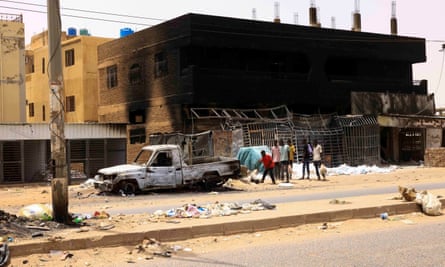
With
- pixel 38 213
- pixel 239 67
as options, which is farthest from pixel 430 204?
pixel 239 67

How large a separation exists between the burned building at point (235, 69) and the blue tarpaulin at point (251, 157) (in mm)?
5739

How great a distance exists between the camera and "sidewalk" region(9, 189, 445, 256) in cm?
906

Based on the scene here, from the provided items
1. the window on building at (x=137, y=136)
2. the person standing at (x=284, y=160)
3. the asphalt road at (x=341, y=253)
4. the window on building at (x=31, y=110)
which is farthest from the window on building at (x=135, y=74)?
the asphalt road at (x=341, y=253)

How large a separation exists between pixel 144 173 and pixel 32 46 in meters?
41.9

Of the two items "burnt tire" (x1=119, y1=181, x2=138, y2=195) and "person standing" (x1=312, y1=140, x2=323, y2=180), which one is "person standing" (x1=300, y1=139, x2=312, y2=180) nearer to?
"person standing" (x1=312, y1=140, x2=323, y2=180)

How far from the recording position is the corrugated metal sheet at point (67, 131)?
29.0m

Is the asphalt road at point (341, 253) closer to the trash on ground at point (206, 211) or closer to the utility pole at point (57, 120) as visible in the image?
the trash on ground at point (206, 211)

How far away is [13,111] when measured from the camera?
41.5 meters

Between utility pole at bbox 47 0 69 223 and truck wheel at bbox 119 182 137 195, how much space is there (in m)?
9.48

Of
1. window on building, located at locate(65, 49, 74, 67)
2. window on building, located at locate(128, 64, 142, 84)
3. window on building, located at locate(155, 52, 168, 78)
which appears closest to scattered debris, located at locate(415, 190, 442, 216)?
window on building, located at locate(155, 52, 168, 78)

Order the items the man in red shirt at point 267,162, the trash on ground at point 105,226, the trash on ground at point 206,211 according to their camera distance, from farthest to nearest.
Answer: the man in red shirt at point 267,162, the trash on ground at point 206,211, the trash on ground at point 105,226

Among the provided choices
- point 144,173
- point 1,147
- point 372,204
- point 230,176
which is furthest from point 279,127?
point 372,204

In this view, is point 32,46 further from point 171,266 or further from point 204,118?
point 171,266

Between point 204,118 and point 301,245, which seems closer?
point 301,245
